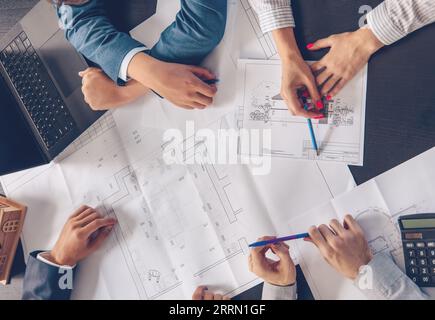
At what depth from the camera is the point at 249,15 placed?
66 cm

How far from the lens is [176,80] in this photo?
26.8 inches

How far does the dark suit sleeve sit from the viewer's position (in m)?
0.74

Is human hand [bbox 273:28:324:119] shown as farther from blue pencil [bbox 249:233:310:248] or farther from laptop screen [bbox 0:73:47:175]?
laptop screen [bbox 0:73:47:175]

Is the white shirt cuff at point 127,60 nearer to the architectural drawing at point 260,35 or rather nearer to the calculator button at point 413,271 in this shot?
the architectural drawing at point 260,35

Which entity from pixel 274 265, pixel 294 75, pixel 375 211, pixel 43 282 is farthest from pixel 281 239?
→ pixel 43 282

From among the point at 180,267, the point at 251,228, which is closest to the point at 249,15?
the point at 251,228

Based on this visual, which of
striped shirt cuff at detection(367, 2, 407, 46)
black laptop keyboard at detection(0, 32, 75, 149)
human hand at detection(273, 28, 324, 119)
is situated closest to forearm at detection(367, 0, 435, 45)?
striped shirt cuff at detection(367, 2, 407, 46)

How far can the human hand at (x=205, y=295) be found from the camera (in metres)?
0.67

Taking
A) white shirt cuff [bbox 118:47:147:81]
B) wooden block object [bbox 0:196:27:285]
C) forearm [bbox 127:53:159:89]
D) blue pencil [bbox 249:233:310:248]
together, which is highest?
white shirt cuff [bbox 118:47:147:81]

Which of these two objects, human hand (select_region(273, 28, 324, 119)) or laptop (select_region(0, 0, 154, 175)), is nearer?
human hand (select_region(273, 28, 324, 119))

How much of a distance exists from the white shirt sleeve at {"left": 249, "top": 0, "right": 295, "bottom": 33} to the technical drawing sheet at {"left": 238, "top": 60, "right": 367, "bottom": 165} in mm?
63

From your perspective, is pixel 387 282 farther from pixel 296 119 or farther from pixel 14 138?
pixel 14 138

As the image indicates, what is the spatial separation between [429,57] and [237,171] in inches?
14.5

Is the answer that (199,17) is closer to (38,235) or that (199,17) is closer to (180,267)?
(180,267)
